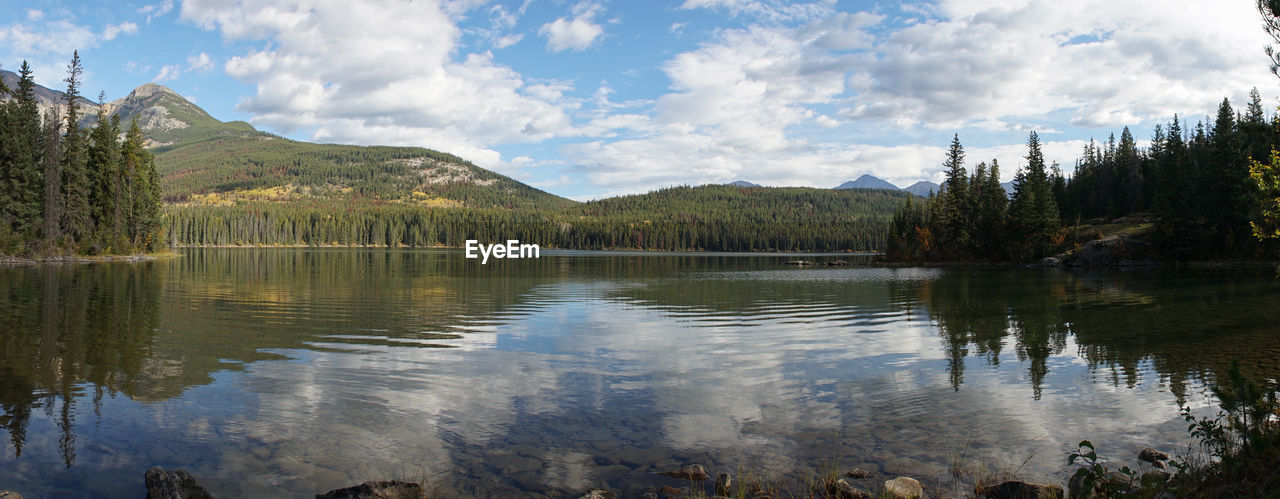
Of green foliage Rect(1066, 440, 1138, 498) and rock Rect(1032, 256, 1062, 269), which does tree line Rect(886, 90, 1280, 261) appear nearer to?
rock Rect(1032, 256, 1062, 269)

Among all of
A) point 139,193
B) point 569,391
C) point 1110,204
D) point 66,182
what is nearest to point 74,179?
point 66,182

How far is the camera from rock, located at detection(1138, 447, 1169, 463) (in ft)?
33.3

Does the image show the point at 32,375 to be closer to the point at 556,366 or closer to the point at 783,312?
the point at 556,366

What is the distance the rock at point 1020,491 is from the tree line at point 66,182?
7056cm

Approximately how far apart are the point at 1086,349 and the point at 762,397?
12.2 m

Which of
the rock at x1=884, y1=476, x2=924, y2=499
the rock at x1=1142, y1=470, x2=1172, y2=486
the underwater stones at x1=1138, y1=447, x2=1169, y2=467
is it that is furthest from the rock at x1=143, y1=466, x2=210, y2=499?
the underwater stones at x1=1138, y1=447, x2=1169, y2=467

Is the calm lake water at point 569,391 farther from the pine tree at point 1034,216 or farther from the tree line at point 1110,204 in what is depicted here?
the pine tree at point 1034,216

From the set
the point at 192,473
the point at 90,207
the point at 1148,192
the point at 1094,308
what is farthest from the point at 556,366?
the point at 1148,192

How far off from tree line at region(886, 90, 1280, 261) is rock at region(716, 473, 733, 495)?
53050mm

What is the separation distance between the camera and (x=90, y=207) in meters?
75.5

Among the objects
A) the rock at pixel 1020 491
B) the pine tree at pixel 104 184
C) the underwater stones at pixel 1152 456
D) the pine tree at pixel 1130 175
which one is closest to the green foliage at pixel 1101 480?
the rock at pixel 1020 491

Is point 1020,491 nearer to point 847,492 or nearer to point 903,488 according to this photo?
point 903,488

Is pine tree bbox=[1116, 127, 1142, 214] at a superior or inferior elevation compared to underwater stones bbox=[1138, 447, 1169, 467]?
superior

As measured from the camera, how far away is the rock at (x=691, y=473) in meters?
9.49
